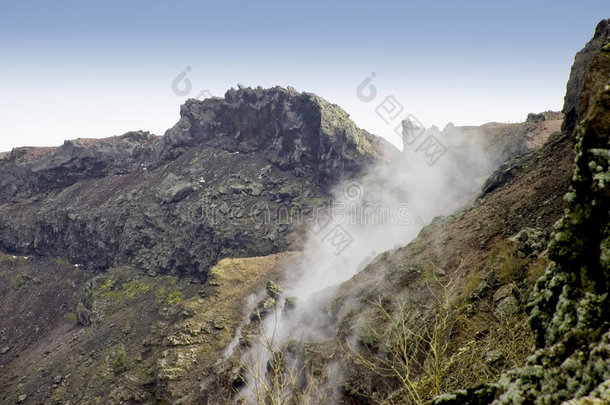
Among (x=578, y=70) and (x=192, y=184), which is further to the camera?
(x=192, y=184)

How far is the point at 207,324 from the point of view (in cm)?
3108

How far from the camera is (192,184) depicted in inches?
2249

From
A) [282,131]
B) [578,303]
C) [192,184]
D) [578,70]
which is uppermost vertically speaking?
[192,184]

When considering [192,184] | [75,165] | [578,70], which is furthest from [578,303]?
[75,165]

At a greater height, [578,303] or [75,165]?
[75,165]

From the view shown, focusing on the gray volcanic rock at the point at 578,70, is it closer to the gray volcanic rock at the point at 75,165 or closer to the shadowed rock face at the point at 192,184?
the shadowed rock face at the point at 192,184

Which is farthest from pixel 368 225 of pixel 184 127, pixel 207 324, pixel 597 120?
pixel 597 120

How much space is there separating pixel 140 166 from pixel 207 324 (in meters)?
46.6

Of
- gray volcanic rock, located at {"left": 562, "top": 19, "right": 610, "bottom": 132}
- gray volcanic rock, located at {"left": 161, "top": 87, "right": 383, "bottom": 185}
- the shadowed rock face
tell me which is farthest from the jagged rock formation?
gray volcanic rock, located at {"left": 161, "top": 87, "right": 383, "bottom": 185}

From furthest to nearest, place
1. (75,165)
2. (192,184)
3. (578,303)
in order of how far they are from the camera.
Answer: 1. (75,165)
2. (192,184)
3. (578,303)

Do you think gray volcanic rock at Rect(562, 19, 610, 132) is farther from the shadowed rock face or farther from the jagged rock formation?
the shadowed rock face

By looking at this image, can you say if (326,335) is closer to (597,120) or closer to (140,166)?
(597,120)

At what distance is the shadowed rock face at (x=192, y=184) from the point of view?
5144 centimetres

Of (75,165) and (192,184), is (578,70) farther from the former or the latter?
(75,165)
